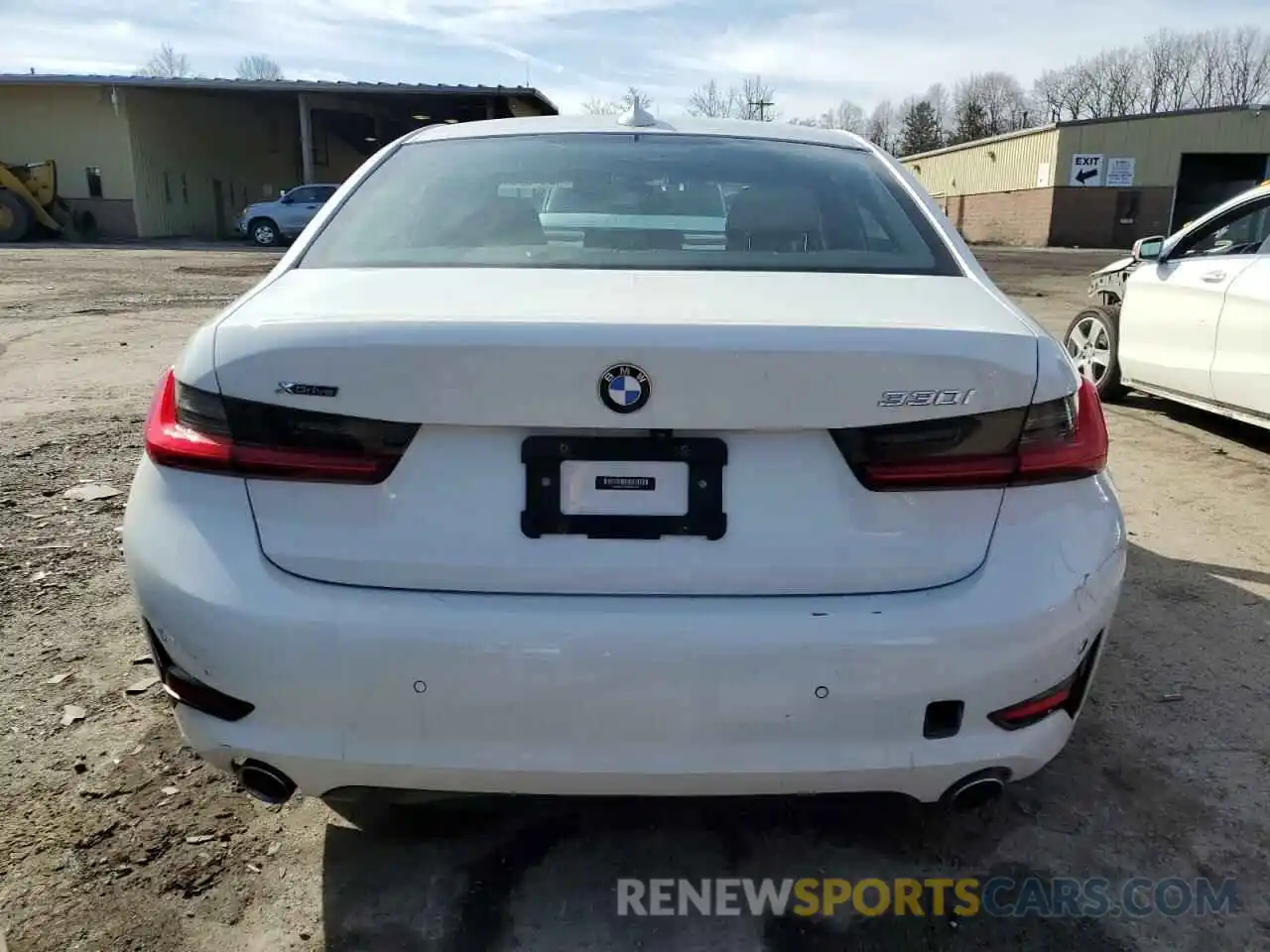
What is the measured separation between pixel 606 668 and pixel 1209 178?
4607 centimetres

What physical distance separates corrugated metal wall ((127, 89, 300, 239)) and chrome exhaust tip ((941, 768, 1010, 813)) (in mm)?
33765

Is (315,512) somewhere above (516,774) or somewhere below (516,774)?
above

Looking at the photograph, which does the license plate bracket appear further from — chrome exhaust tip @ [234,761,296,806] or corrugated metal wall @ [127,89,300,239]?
corrugated metal wall @ [127,89,300,239]

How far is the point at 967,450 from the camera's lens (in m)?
1.74

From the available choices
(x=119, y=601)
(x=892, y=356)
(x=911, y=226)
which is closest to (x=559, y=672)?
(x=892, y=356)

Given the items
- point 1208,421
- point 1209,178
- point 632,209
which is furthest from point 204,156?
point 1209,178

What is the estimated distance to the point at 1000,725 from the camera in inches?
71.6

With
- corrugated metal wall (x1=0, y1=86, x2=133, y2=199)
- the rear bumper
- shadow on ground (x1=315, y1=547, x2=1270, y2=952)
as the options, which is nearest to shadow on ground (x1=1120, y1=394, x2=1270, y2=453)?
shadow on ground (x1=315, y1=547, x2=1270, y2=952)

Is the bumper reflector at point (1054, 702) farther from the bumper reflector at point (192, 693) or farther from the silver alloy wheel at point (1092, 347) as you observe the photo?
the silver alloy wheel at point (1092, 347)

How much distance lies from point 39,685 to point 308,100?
34053 millimetres

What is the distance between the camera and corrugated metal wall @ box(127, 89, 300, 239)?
31.0 m

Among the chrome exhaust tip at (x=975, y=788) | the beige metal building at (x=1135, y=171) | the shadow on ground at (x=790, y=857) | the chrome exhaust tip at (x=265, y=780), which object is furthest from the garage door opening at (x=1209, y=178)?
the chrome exhaust tip at (x=265, y=780)

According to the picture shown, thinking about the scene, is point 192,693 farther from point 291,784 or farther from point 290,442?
point 290,442

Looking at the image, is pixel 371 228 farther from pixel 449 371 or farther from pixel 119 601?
pixel 119 601
